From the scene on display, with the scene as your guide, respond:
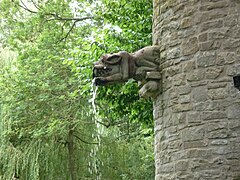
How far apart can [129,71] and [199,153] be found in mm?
1116

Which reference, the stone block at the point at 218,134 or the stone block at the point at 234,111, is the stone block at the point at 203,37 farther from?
the stone block at the point at 218,134

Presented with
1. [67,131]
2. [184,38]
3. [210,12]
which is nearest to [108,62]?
[184,38]

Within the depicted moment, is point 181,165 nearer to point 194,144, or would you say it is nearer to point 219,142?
point 194,144

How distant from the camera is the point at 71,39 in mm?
11508

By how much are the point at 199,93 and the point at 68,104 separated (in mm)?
5024

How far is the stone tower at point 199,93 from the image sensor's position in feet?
15.4

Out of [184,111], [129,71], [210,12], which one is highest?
[210,12]

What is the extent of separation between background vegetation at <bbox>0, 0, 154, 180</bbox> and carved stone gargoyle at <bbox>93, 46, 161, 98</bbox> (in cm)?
239

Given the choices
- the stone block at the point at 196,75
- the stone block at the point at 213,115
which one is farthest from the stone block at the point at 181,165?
the stone block at the point at 196,75

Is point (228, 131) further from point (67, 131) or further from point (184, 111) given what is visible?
point (67, 131)

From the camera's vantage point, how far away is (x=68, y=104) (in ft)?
31.6

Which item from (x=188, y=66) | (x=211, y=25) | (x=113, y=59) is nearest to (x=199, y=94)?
(x=188, y=66)

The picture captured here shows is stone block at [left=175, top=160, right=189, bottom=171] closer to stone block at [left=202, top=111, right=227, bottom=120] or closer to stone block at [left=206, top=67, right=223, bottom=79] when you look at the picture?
stone block at [left=202, top=111, right=227, bottom=120]

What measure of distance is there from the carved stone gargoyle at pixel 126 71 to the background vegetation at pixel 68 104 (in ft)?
7.84
